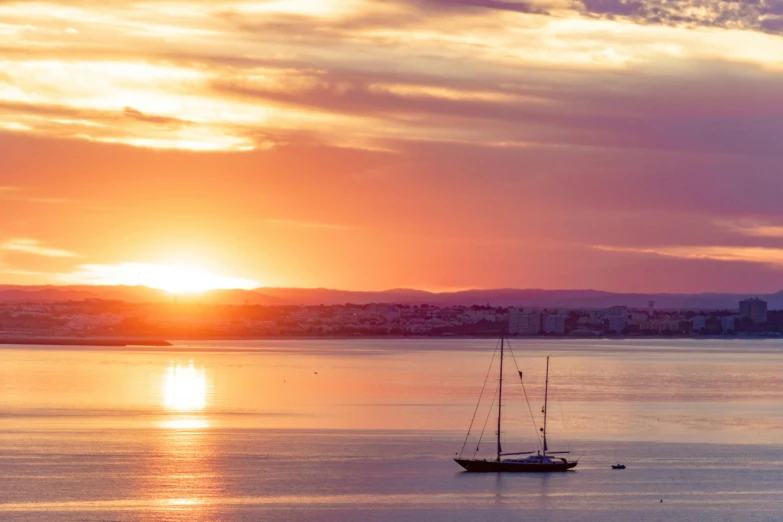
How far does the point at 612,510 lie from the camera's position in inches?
1918

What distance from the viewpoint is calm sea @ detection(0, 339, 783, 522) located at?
160 ft

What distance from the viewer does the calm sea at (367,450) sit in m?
48.8

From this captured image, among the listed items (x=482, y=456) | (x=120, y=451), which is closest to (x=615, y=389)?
(x=482, y=456)

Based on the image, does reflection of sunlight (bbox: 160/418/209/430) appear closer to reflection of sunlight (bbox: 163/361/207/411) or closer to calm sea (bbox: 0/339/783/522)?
calm sea (bbox: 0/339/783/522)

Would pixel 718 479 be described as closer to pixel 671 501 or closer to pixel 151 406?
pixel 671 501

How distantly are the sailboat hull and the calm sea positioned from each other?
832 mm

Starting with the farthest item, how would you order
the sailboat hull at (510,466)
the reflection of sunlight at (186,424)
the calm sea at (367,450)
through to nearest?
the reflection of sunlight at (186,424), the sailboat hull at (510,466), the calm sea at (367,450)

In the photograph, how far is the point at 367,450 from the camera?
64625 millimetres

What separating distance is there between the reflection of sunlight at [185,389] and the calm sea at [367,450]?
1.15 ft

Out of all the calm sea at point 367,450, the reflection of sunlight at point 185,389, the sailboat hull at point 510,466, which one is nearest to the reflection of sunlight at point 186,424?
the calm sea at point 367,450

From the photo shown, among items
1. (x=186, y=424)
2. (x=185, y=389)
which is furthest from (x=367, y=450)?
(x=185, y=389)

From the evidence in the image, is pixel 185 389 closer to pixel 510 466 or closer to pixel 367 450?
pixel 367 450

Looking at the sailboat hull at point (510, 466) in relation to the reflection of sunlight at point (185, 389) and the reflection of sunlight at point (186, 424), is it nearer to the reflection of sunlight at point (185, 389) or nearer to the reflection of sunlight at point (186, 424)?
the reflection of sunlight at point (186, 424)

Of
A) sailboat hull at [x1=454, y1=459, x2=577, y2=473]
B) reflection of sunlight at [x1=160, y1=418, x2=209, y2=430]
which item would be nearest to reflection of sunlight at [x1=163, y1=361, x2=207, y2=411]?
reflection of sunlight at [x1=160, y1=418, x2=209, y2=430]
